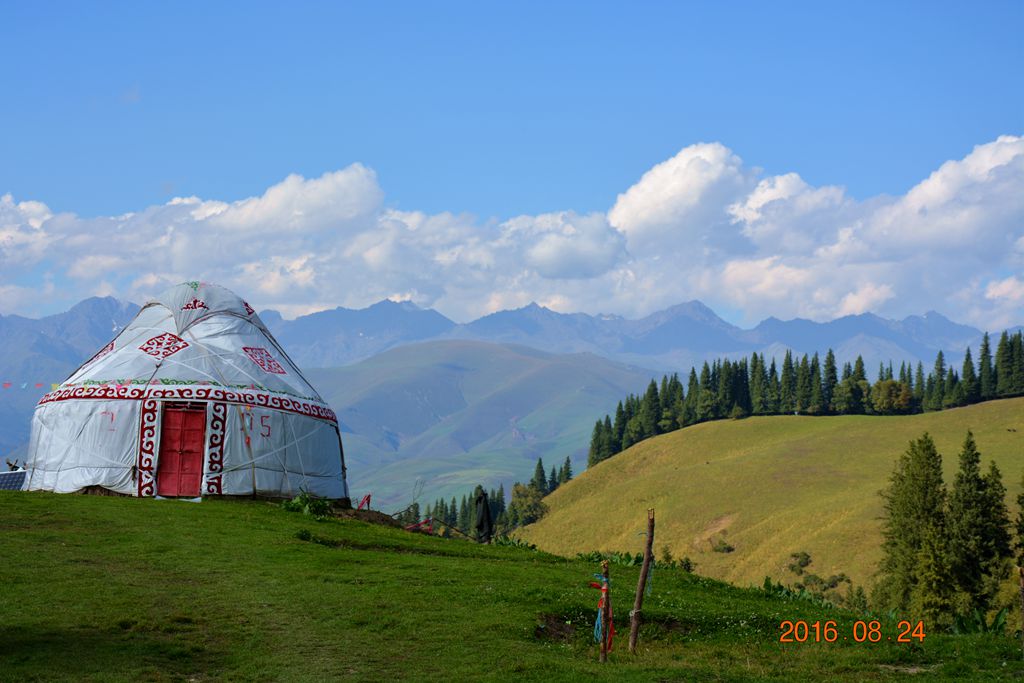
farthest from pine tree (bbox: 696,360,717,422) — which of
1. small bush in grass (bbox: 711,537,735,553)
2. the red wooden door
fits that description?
the red wooden door

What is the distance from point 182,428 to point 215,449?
1.22 m

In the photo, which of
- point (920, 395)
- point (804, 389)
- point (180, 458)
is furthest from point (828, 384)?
point (180, 458)

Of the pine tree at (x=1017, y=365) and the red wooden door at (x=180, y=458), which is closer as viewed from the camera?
the red wooden door at (x=180, y=458)

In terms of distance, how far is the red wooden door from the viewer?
3225cm

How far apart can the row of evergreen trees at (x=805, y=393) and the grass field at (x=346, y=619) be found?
11887 cm

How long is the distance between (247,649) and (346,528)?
1289 centimetres

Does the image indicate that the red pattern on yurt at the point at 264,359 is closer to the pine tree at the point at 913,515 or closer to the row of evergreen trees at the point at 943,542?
the row of evergreen trees at the point at 943,542

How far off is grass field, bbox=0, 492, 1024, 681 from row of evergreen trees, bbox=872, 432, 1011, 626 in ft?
66.2

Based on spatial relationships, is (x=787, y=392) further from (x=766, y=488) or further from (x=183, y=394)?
(x=183, y=394)

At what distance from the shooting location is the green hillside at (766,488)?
83625mm

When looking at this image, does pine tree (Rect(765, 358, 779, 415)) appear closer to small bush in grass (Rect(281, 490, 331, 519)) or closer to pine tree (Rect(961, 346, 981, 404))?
pine tree (Rect(961, 346, 981, 404))

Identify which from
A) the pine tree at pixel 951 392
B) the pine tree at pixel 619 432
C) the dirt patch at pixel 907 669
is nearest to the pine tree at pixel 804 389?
the pine tree at pixel 951 392

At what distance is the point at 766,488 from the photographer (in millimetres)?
104188
